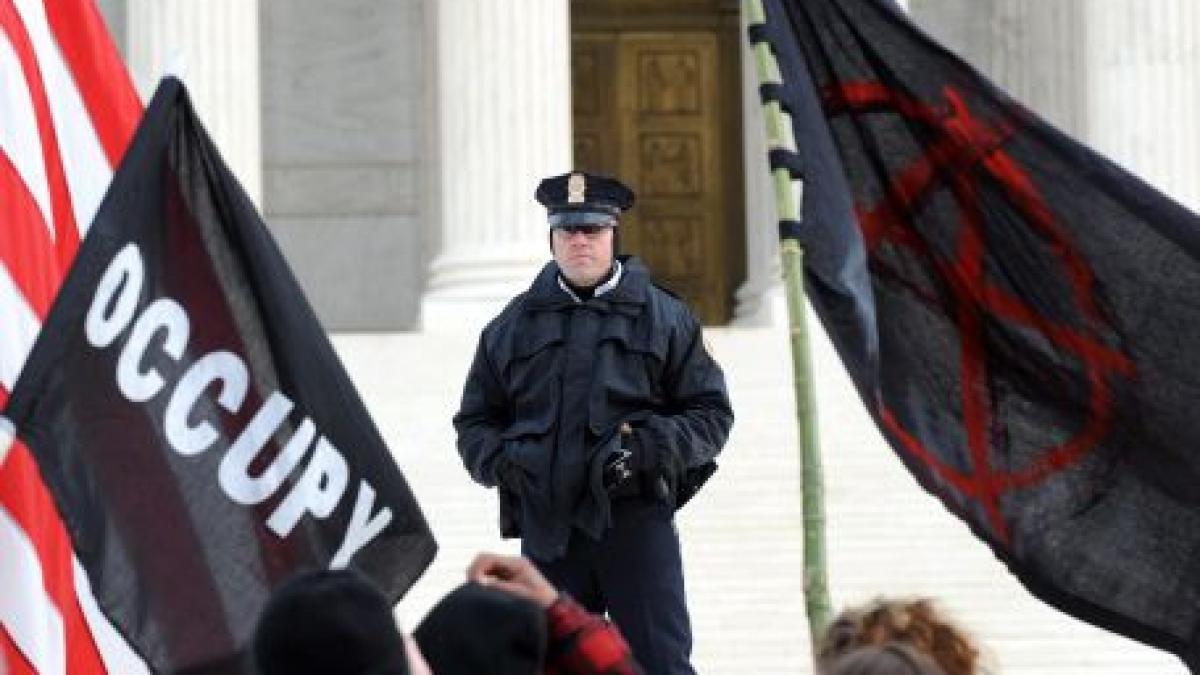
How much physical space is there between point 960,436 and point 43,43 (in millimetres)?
3188

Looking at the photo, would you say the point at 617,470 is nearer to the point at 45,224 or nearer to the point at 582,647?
the point at 45,224

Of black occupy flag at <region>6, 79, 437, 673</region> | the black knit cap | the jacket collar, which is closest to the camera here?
the black knit cap

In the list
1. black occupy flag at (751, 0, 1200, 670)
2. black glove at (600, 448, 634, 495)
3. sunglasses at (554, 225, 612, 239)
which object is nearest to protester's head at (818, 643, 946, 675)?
black occupy flag at (751, 0, 1200, 670)

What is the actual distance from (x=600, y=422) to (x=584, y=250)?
21.8 inches

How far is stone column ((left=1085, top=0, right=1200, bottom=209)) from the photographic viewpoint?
103ft

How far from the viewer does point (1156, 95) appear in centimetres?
3131

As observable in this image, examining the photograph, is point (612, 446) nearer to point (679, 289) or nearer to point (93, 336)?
point (93, 336)

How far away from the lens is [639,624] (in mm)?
11156

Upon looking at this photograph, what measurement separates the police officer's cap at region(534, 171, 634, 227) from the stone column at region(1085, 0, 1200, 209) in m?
20.7

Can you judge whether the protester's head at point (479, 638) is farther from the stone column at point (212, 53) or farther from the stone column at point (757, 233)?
the stone column at point (757, 233)

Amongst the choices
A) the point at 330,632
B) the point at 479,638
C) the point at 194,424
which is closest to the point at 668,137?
the point at 194,424

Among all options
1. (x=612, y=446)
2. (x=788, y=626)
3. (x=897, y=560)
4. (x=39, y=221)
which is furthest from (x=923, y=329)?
(x=897, y=560)

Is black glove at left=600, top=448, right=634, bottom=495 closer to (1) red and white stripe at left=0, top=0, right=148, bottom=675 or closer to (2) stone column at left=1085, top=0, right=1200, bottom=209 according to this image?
(1) red and white stripe at left=0, top=0, right=148, bottom=675

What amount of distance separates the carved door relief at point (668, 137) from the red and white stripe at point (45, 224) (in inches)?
1162
